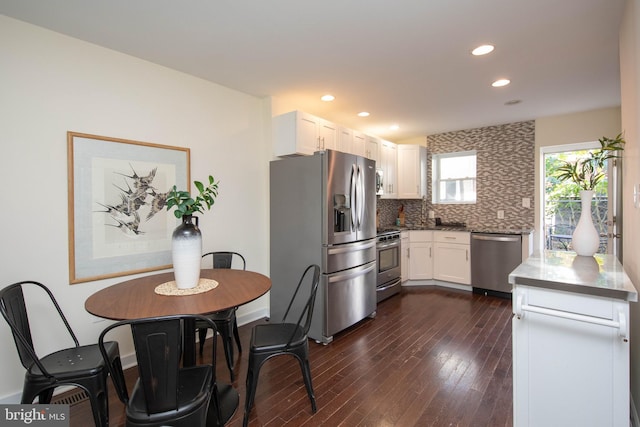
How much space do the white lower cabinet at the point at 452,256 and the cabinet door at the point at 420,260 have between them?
8 centimetres

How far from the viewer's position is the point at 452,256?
462 centimetres

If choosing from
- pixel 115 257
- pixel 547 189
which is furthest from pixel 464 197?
pixel 115 257

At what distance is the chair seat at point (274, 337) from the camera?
183 cm

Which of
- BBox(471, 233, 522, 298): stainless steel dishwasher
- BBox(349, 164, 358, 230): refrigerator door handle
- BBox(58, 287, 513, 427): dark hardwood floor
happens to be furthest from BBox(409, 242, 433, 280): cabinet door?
BBox(349, 164, 358, 230): refrigerator door handle

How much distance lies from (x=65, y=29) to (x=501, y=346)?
4.33 metres

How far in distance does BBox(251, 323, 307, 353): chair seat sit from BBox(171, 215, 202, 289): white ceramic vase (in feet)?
1.76

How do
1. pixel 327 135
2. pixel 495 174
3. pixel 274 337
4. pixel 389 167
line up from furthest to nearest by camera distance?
pixel 389 167 → pixel 495 174 → pixel 327 135 → pixel 274 337

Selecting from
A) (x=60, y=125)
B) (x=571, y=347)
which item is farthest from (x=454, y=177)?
(x=60, y=125)

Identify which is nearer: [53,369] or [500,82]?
[53,369]

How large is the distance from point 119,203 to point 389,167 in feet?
12.3

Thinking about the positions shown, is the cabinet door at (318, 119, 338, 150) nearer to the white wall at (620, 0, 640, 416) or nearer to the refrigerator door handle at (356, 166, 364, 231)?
the refrigerator door handle at (356, 166, 364, 231)

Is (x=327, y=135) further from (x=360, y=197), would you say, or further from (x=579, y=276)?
(x=579, y=276)

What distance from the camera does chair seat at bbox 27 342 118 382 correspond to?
151 cm

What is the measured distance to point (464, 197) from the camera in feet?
16.6
